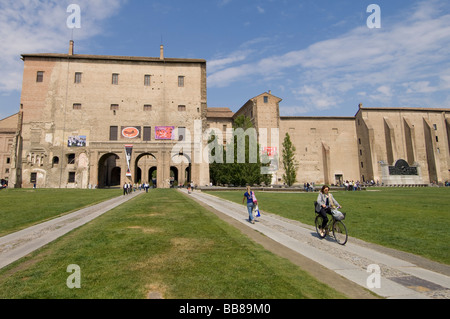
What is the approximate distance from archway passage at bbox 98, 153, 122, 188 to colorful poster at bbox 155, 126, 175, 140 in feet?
29.7

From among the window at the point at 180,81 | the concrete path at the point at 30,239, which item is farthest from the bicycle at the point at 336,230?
the window at the point at 180,81

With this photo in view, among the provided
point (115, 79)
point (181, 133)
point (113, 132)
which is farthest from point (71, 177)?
point (181, 133)

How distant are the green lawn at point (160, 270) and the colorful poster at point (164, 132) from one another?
37.6 metres

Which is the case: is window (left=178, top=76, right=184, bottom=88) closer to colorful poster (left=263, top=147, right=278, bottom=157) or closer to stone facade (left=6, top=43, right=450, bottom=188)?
stone facade (left=6, top=43, right=450, bottom=188)

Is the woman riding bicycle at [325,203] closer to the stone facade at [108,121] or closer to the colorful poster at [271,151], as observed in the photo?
the stone facade at [108,121]

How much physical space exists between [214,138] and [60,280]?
44187mm

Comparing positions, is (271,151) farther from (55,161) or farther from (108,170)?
(55,161)

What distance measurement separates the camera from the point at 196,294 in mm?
3385

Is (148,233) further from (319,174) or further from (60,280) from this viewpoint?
(319,174)

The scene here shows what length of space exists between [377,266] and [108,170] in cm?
5661

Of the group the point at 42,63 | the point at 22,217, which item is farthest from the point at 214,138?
the point at 22,217

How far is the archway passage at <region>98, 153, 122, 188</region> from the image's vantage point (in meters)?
44.1

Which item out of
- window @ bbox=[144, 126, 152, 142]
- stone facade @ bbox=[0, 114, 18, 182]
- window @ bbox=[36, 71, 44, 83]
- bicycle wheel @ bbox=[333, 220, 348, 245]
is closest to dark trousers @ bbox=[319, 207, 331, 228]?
bicycle wheel @ bbox=[333, 220, 348, 245]
